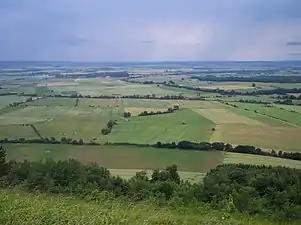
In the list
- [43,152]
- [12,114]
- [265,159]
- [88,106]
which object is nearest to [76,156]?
[43,152]

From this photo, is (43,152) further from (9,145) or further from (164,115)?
(164,115)

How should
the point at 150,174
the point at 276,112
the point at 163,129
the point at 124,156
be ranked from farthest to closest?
the point at 276,112 → the point at 163,129 → the point at 124,156 → the point at 150,174

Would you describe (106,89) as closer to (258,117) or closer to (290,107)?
(290,107)

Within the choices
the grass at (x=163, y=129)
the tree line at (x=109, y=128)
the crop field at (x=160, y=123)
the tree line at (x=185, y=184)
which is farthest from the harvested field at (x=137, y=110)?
the tree line at (x=185, y=184)

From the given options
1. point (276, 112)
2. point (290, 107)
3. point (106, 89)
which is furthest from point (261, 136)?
point (106, 89)

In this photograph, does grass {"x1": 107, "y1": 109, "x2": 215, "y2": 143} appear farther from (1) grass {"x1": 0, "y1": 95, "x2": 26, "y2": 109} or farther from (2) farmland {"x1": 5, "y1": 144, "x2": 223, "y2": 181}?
(1) grass {"x1": 0, "y1": 95, "x2": 26, "y2": 109}

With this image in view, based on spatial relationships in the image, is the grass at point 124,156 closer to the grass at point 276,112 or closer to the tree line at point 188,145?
the tree line at point 188,145

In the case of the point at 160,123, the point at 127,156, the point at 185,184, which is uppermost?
the point at 185,184
